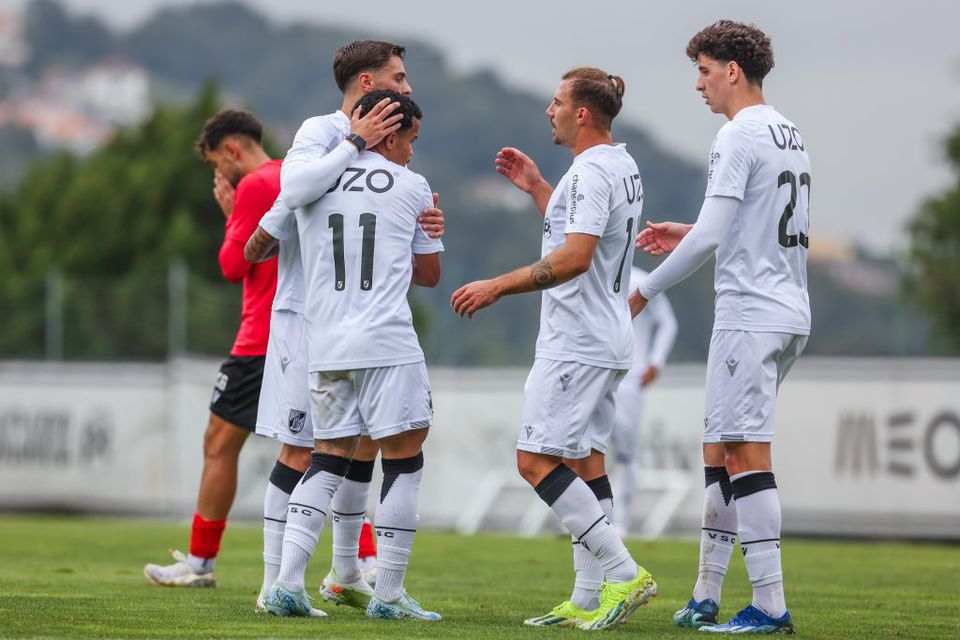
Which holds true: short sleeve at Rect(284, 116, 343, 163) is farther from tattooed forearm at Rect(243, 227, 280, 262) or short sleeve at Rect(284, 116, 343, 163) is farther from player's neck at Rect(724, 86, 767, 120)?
player's neck at Rect(724, 86, 767, 120)

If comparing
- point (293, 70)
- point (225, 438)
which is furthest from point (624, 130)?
point (225, 438)

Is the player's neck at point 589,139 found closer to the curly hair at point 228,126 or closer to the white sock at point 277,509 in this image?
the white sock at point 277,509

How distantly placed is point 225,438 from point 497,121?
5897 inches

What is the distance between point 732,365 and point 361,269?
1.63 meters

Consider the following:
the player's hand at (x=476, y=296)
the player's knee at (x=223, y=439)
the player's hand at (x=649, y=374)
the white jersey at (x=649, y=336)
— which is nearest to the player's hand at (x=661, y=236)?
the player's hand at (x=476, y=296)

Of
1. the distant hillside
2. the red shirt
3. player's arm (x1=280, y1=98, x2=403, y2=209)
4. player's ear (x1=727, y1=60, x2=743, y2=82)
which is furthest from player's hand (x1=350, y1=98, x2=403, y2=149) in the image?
A: the distant hillside

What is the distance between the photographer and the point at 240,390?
28.3ft

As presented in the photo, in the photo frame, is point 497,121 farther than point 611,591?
Yes

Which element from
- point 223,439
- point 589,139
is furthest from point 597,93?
point 223,439

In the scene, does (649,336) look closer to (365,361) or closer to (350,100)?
(350,100)

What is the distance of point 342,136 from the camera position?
285 inches

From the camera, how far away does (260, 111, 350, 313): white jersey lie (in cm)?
700

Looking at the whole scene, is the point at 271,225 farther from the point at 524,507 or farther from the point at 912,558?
the point at 524,507

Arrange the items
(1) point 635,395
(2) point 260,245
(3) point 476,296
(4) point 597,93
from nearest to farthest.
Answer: (3) point 476,296 < (4) point 597,93 < (2) point 260,245 < (1) point 635,395
